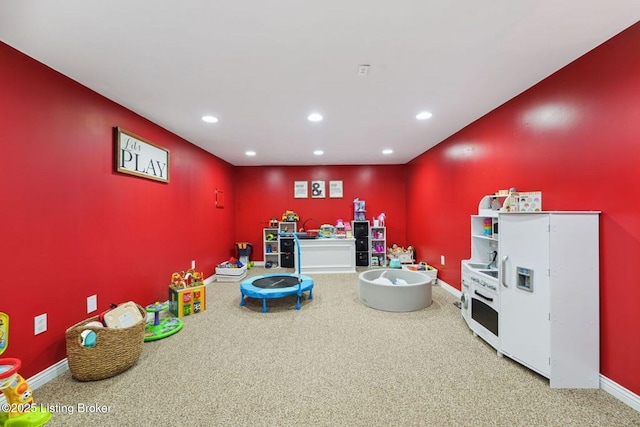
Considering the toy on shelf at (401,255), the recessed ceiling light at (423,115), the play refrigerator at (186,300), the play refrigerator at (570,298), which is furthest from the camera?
the toy on shelf at (401,255)

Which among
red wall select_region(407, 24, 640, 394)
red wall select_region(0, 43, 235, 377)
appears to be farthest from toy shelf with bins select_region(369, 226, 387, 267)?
red wall select_region(0, 43, 235, 377)

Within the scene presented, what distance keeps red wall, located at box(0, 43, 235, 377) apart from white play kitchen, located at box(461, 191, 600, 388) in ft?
12.6

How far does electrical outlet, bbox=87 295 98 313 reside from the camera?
2.41 metres

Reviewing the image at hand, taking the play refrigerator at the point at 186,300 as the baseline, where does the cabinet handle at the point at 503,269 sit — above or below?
above

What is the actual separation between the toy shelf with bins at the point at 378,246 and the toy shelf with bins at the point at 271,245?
2.32 metres

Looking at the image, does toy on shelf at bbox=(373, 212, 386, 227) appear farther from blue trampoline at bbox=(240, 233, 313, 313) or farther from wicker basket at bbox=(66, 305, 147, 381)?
wicker basket at bbox=(66, 305, 147, 381)

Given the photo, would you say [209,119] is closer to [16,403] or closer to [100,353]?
[100,353]

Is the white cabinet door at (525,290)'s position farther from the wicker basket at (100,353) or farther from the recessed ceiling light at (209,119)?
the recessed ceiling light at (209,119)

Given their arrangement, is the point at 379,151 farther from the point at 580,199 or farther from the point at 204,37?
the point at 204,37

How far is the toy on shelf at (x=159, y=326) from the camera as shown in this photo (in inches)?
108

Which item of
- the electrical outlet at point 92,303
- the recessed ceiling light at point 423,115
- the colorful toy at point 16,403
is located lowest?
the colorful toy at point 16,403

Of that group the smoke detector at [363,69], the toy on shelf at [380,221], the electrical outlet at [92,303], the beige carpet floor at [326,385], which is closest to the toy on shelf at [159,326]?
the beige carpet floor at [326,385]

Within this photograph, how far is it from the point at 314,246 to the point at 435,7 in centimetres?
452

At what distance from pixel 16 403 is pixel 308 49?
3019 millimetres
